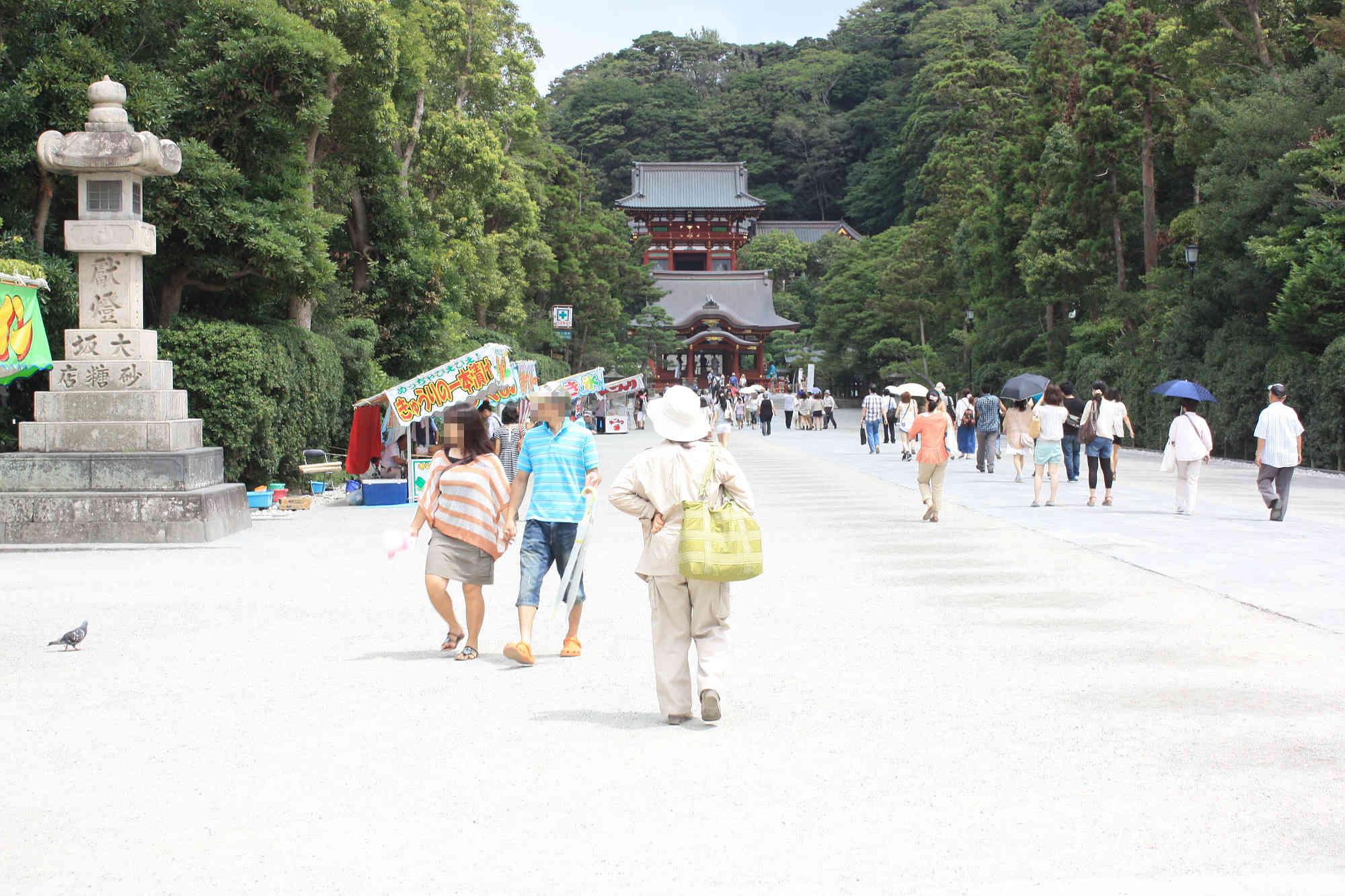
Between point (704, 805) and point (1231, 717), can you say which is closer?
point (704, 805)

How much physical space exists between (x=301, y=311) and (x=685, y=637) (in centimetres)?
1694

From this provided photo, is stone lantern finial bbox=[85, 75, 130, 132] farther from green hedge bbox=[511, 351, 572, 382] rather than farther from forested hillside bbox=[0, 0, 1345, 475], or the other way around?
green hedge bbox=[511, 351, 572, 382]

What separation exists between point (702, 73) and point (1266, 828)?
11267 cm

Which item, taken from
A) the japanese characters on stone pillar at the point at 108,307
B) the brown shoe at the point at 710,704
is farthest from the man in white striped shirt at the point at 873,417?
the brown shoe at the point at 710,704

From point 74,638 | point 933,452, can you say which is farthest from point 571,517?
point 933,452

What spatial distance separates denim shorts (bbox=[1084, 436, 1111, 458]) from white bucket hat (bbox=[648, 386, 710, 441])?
11289 mm

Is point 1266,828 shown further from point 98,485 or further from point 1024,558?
point 98,485

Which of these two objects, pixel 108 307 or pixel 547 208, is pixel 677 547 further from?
pixel 547 208

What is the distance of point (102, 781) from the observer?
16.3 ft

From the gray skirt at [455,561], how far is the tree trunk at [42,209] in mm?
11549

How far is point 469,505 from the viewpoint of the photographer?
7262 mm

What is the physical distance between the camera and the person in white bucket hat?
18.9ft

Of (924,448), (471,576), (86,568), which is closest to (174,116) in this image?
(86,568)

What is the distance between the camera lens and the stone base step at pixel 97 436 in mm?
13102
